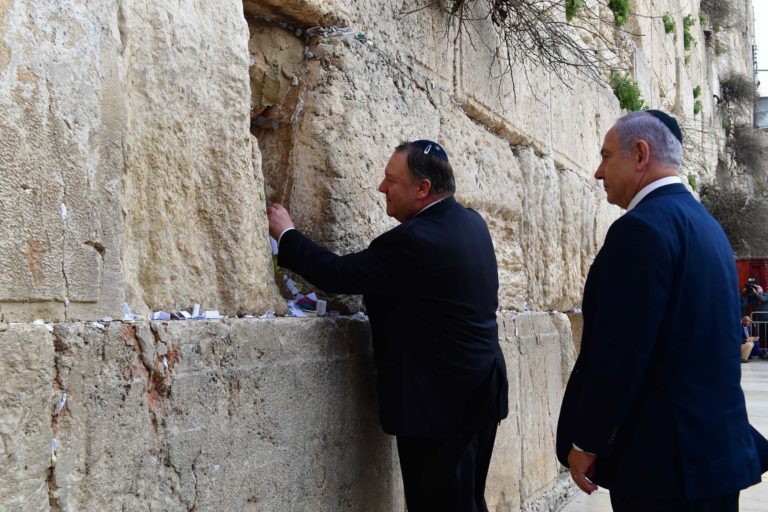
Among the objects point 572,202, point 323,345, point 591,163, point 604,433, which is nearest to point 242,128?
point 323,345

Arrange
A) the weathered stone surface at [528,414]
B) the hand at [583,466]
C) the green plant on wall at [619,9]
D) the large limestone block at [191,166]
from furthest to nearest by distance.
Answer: the green plant on wall at [619,9], the weathered stone surface at [528,414], the hand at [583,466], the large limestone block at [191,166]

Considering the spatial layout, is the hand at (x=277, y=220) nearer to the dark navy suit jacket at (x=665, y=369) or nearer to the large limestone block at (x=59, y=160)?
the large limestone block at (x=59, y=160)

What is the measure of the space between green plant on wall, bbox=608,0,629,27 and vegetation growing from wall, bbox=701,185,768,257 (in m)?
6.81

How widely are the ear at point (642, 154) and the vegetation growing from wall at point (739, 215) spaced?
11287 mm

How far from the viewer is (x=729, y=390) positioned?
7.05ft

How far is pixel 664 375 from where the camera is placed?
6.97 ft

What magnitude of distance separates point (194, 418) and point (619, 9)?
19.0ft

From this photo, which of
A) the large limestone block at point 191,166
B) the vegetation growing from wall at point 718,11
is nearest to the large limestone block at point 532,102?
the large limestone block at point 191,166

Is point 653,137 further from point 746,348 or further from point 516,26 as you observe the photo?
point 746,348

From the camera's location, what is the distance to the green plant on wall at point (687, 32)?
11112mm

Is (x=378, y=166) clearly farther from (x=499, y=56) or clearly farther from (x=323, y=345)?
(x=499, y=56)

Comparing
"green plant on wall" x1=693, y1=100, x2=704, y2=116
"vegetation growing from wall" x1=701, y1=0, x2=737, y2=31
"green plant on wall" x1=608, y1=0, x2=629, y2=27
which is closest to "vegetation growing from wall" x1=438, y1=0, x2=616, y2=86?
"green plant on wall" x1=608, y1=0, x2=629, y2=27

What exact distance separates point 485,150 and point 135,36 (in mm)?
2393

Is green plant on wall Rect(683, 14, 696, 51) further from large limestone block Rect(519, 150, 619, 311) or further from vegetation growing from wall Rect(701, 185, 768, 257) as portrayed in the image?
large limestone block Rect(519, 150, 619, 311)
